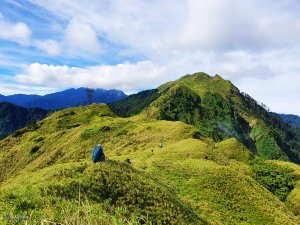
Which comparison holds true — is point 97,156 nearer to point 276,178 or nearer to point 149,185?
point 149,185

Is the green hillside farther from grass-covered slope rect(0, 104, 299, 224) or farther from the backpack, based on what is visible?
the backpack

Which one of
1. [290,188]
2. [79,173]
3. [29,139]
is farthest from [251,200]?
[29,139]

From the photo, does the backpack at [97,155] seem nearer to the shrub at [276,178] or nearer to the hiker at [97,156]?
the hiker at [97,156]

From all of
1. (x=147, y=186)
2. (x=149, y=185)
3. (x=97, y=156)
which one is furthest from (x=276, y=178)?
(x=97, y=156)

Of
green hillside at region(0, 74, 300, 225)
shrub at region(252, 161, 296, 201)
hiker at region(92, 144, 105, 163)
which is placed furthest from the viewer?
shrub at region(252, 161, 296, 201)

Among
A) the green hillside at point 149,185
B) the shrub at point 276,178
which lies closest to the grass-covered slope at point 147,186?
the green hillside at point 149,185

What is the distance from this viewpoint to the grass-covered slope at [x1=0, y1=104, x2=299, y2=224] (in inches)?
698

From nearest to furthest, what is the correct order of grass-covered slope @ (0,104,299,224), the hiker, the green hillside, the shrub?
the green hillside < grass-covered slope @ (0,104,299,224) < the hiker < the shrub

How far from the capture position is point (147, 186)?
32938mm

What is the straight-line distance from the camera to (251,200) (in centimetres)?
4578

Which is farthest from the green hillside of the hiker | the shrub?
the hiker

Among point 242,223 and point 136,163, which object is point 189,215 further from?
point 136,163

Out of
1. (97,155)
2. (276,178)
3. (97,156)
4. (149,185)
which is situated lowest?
(276,178)

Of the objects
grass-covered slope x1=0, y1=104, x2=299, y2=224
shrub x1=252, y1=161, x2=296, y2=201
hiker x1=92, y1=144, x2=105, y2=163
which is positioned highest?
hiker x1=92, y1=144, x2=105, y2=163
